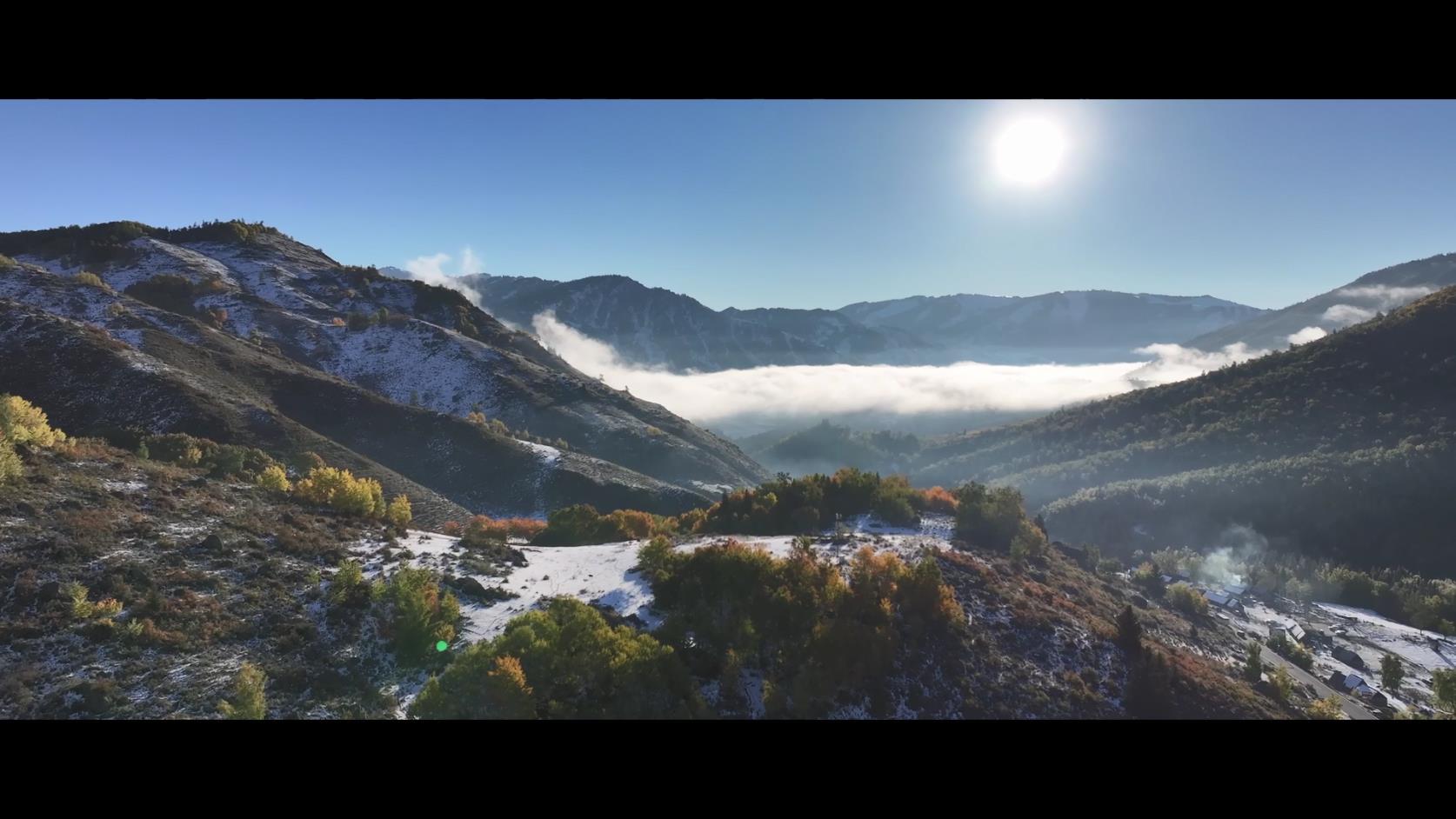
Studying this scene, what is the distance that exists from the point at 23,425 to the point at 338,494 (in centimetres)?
1337

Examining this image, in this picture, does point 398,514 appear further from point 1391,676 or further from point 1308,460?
point 1308,460

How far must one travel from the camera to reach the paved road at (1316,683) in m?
41.6

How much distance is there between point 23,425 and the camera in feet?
96.3

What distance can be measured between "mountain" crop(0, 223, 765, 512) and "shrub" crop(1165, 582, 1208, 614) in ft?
175

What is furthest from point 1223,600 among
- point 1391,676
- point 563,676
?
point 563,676

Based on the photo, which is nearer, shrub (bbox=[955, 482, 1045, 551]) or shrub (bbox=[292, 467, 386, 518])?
shrub (bbox=[292, 467, 386, 518])

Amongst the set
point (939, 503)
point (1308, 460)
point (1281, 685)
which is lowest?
point (1281, 685)

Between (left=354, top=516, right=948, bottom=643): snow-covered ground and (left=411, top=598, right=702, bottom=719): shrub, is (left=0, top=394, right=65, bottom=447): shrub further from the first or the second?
(left=411, top=598, right=702, bottom=719): shrub

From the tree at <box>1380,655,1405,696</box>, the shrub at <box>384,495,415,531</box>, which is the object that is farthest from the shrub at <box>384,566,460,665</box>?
the tree at <box>1380,655,1405,696</box>

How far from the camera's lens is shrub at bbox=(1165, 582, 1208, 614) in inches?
2173

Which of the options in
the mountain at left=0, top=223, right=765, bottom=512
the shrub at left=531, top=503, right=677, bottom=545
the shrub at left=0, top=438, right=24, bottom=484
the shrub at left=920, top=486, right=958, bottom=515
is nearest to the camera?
the shrub at left=0, top=438, right=24, bottom=484
